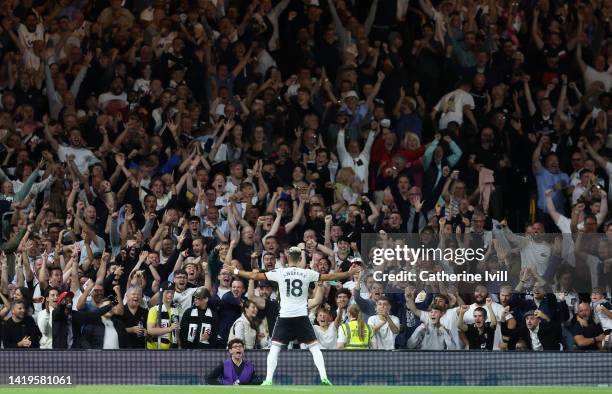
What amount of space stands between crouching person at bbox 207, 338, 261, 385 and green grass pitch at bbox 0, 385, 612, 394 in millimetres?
572

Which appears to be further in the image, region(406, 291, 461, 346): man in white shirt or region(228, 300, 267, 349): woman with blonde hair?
region(406, 291, 461, 346): man in white shirt

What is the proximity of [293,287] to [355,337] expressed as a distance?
208cm

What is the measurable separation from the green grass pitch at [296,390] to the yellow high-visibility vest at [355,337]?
4.10ft

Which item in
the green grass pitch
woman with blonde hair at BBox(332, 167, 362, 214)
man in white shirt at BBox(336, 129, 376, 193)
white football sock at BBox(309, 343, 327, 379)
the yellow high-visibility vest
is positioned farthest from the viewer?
man in white shirt at BBox(336, 129, 376, 193)

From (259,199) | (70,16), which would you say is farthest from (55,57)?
(259,199)

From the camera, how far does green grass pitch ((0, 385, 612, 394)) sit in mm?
17188

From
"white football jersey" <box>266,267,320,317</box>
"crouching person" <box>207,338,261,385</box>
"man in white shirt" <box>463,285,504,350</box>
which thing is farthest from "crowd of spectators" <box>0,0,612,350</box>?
"white football jersey" <box>266,267,320,317</box>

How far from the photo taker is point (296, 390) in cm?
1741

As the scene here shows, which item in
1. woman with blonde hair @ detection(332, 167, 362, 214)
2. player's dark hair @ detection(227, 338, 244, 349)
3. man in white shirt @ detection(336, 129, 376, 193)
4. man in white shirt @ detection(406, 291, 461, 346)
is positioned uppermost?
man in white shirt @ detection(336, 129, 376, 193)

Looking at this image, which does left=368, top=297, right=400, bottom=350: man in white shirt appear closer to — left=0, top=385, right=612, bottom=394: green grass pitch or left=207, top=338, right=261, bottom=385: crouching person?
left=0, top=385, right=612, bottom=394: green grass pitch

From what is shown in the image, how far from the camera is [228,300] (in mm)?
20016

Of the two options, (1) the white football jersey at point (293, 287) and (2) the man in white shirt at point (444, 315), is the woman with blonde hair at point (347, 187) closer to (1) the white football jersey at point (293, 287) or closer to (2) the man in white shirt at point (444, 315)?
(2) the man in white shirt at point (444, 315)

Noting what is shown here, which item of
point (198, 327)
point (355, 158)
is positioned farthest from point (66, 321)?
point (355, 158)

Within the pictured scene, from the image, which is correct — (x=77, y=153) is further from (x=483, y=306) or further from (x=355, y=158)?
(x=483, y=306)
